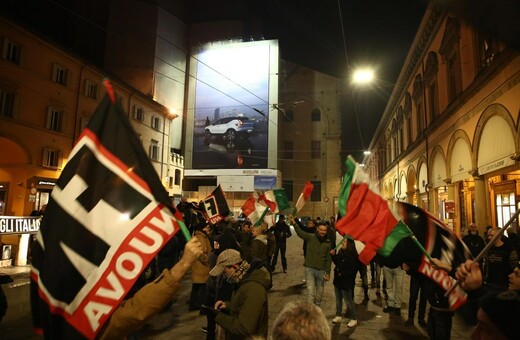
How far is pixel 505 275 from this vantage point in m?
7.35

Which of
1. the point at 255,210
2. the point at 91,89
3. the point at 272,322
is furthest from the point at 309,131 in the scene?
the point at 272,322

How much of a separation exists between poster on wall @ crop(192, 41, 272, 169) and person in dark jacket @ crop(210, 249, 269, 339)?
125 feet

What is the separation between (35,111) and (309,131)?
35.2 metres

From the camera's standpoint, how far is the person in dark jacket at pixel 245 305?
351cm

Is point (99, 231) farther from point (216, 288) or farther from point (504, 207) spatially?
point (504, 207)

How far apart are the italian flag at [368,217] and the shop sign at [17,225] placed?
858 centimetres

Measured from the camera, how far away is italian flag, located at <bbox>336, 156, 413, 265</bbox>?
3.86 m

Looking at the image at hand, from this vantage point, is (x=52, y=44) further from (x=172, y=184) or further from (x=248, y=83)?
(x=248, y=83)

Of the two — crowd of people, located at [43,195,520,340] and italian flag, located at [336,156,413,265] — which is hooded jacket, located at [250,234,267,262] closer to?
crowd of people, located at [43,195,520,340]

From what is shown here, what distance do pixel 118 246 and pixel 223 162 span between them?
40716mm

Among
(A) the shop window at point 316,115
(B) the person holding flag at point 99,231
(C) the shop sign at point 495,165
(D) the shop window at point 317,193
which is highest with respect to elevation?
(A) the shop window at point 316,115

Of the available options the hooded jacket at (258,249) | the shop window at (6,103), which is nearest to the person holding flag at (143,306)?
the hooded jacket at (258,249)

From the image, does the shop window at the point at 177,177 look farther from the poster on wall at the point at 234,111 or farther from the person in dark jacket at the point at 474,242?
the person in dark jacket at the point at 474,242

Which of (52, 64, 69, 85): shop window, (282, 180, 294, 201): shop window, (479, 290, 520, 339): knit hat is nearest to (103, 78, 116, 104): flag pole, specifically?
(479, 290, 520, 339): knit hat
